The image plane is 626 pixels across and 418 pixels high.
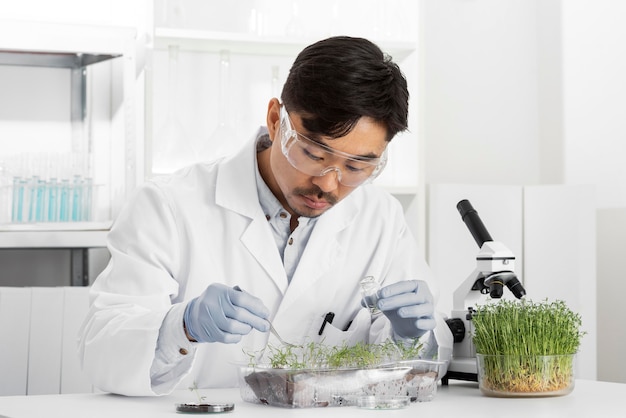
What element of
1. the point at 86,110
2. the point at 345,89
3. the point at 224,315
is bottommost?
the point at 224,315

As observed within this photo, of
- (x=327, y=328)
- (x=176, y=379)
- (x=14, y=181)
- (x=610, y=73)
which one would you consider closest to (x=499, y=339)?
(x=327, y=328)

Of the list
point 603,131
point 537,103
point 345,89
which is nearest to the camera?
point 345,89

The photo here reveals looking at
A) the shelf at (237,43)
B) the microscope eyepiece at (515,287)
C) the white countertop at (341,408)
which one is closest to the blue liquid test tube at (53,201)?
the shelf at (237,43)

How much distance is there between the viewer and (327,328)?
174 cm

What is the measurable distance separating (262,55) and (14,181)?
34.0 inches

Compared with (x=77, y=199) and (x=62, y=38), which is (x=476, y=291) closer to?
(x=77, y=199)

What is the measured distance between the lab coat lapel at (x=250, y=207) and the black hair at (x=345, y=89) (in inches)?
9.8

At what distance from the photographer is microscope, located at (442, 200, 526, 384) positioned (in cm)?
162

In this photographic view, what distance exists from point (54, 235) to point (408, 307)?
3.73ft

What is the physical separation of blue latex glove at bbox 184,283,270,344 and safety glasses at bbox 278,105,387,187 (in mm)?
288

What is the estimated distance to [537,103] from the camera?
3.18 metres

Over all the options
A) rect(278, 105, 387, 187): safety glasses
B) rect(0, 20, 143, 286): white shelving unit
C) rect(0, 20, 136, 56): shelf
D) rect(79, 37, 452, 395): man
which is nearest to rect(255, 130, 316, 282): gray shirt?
rect(79, 37, 452, 395): man

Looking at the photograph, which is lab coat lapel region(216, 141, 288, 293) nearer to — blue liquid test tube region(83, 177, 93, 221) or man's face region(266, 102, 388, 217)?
man's face region(266, 102, 388, 217)

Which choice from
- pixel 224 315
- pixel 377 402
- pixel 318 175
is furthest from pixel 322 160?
pixel 377 402
